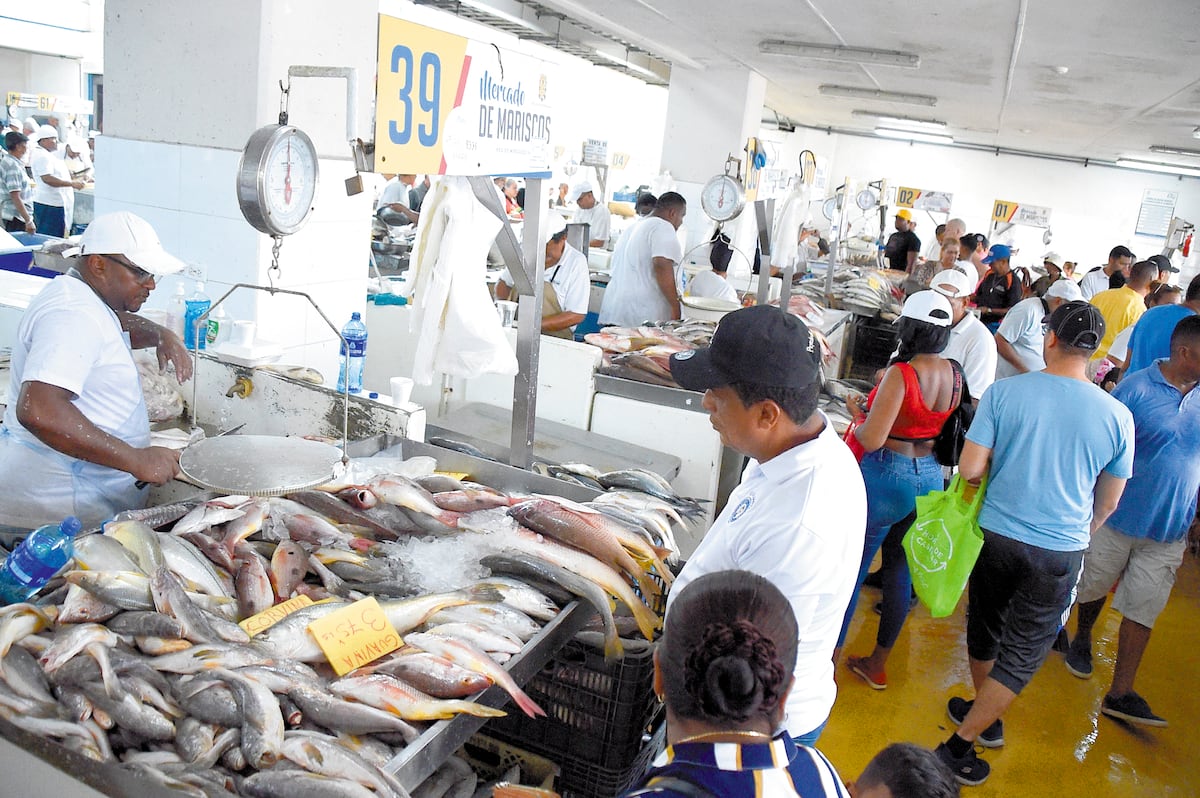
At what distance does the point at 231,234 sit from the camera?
14.5ft

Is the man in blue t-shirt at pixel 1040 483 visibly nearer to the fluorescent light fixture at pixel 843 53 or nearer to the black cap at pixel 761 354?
the black cap at pixel 761 354

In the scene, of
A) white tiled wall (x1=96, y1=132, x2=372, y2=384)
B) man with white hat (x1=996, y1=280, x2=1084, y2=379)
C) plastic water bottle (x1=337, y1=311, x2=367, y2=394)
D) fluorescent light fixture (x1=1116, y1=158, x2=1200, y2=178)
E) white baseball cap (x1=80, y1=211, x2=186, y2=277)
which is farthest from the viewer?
fluorescent light fixture (x1=1116, y1=158, x2=1200, y2=178)

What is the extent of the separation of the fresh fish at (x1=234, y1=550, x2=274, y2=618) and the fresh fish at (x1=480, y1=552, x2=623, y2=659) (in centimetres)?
60

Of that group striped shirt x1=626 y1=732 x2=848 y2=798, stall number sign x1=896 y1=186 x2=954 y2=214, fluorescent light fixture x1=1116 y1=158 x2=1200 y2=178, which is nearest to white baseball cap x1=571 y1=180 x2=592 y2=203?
striped shirt x1=626 y1=732 x2=848 y2=798

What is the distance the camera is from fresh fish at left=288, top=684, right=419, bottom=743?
192 cm

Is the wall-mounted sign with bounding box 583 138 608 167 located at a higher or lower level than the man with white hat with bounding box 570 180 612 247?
higher

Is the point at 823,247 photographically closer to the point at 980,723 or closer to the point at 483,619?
the point at 980,723

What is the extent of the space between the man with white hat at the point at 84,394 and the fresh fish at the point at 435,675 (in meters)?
1.34

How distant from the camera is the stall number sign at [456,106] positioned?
275 cm

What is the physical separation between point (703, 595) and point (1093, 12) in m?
5.04

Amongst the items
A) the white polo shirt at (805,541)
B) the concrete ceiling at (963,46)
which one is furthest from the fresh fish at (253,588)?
the concrete ceiling at (963,46)

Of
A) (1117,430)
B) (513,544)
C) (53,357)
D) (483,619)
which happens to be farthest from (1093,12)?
(53,357)

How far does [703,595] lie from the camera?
5.15 ft

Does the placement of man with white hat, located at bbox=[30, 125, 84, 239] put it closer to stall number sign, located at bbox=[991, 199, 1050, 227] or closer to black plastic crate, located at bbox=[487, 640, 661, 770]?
black plastic crate, located at bbox=[487, 640, 661, 770]
